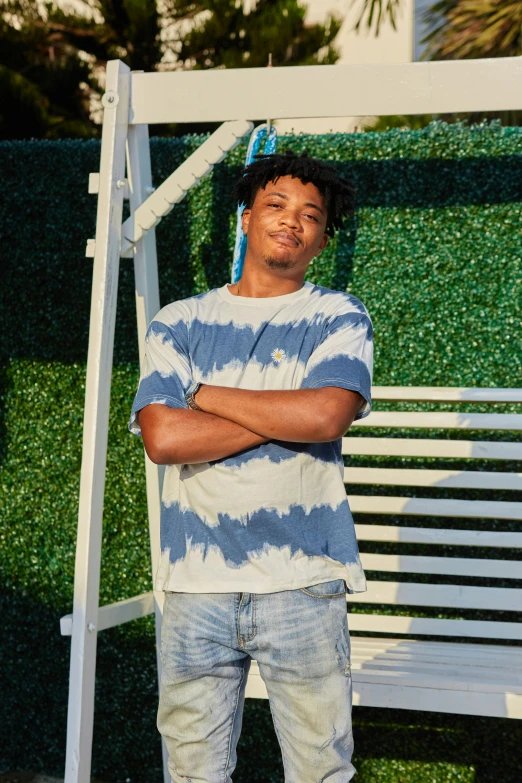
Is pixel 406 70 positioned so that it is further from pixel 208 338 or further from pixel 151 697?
pixel 151 697

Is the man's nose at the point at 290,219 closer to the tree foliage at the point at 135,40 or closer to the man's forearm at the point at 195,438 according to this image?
the man's forearm at the point at 195,438

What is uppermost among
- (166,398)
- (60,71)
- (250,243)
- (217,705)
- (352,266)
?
(60,71)

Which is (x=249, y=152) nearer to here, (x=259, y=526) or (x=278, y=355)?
(x=278, y=355)

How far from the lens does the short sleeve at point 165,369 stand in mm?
1987

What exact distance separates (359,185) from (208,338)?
1.30 meters

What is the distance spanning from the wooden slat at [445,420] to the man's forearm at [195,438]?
1.04 meters

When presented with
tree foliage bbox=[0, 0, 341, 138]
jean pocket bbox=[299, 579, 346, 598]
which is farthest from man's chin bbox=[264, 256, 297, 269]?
tree foliage bbox=[0, 0, 341, 138]

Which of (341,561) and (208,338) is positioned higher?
(208,338)

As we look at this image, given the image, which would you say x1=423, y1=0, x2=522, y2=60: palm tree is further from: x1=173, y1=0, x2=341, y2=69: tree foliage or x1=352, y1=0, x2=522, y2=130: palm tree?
x1=173, y1=0, x2=341, y2=69: tree foliage

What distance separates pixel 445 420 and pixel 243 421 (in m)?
1.12

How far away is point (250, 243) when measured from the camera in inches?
83.9

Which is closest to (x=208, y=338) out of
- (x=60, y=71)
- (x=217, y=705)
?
(x=217, y=705)

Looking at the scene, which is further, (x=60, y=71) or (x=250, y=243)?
(x=60, y=71)

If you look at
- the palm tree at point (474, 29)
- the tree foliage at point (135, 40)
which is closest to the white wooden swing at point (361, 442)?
the palm tree at point (474, 29)
